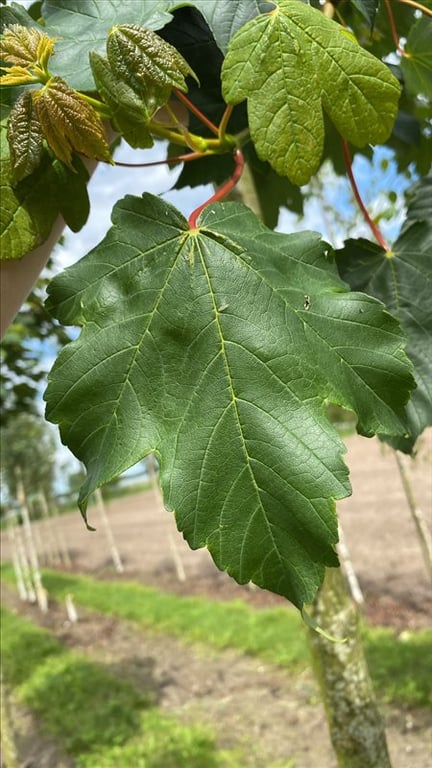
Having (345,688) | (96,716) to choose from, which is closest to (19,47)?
(345,688)

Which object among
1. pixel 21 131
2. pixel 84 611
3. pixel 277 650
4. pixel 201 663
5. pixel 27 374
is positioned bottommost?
pixel 84 611

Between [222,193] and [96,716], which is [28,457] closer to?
[96,716]

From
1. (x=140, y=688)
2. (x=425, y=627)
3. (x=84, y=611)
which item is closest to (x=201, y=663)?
(x=140, y=688)

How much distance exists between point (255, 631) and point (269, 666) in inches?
21.5

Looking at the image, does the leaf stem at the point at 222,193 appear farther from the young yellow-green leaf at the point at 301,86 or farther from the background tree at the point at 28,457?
the background tree at the point at 28,457

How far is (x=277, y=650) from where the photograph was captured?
488 cm

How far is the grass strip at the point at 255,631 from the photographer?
3887mm

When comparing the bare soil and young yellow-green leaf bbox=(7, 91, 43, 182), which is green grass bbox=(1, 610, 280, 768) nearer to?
the bare soil

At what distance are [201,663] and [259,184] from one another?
16.7ft

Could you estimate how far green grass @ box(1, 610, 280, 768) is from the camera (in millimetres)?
3555

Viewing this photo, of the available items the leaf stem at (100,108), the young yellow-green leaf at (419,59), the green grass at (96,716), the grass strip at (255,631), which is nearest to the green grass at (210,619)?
the grass strip at (255,631)

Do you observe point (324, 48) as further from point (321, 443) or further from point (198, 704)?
point (198, 704)

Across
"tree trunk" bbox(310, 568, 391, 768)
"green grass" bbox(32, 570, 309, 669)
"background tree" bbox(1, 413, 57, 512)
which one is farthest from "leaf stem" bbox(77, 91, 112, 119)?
"background tree" bbox(1, 413, 57, 512)

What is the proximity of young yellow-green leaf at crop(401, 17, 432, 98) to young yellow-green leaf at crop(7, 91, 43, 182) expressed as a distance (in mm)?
350
